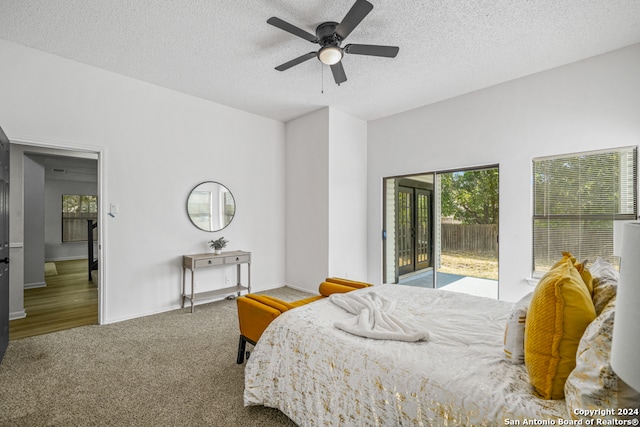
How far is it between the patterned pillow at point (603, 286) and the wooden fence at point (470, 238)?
2286mm

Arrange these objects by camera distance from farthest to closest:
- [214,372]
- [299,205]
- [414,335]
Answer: [299,205]
[214,372]
[414,335]

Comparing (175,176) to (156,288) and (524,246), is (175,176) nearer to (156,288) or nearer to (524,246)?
(156,288)

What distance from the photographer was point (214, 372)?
8.01 ft

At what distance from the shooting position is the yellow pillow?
1137mm

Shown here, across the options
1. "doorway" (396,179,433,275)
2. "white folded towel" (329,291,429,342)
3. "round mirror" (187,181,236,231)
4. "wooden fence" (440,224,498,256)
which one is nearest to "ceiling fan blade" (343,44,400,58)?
"white folded towel" (329,291,429,342)

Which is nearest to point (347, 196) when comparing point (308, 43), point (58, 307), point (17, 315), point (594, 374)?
point (308, 43)

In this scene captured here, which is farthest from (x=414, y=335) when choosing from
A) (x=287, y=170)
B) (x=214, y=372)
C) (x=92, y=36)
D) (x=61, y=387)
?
(x=287, y=170)

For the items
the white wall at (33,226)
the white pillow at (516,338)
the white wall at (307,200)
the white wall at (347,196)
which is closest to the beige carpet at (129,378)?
the white pillow at (516,338)

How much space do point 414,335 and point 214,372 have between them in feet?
5.69

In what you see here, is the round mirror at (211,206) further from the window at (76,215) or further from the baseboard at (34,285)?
the window at (76,215)

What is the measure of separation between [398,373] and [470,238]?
3.35 metres

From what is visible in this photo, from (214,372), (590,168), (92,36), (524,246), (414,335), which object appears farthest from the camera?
(524,246)

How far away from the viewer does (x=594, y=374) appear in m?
0.97

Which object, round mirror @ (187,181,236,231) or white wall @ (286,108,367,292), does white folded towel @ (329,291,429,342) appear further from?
round mirror @ (187,181,236,231)
